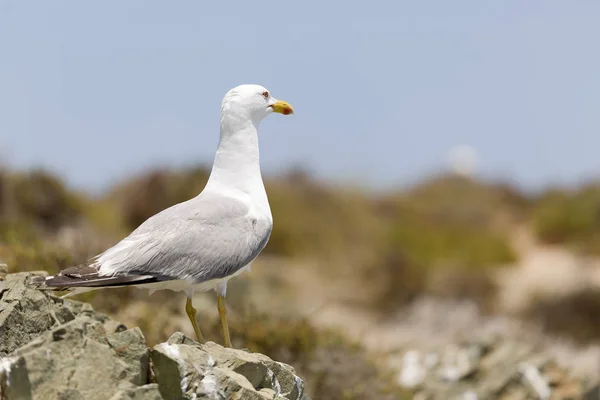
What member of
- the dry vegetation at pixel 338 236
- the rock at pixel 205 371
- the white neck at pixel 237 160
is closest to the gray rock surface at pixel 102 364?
the rock at pixel 205 371

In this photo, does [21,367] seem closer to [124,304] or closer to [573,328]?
[124,304]

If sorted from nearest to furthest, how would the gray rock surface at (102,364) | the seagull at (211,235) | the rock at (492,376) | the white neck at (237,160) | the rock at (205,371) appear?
the gray rock surface at (102,364) → the rock at (205,371) → the seagull at (211,235) → the white neck at (237,160) → the rock at (492,376)

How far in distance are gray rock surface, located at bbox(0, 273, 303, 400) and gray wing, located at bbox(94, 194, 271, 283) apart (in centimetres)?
53

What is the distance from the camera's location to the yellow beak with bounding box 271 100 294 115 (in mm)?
7175

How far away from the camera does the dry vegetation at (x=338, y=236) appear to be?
404 inches

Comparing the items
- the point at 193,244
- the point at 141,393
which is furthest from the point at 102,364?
the point at 193,244

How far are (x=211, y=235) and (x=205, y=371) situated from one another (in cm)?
130

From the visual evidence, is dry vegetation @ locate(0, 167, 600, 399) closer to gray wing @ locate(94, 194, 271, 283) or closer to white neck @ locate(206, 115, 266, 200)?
white neck @ locate(206, 115, 266, 200)

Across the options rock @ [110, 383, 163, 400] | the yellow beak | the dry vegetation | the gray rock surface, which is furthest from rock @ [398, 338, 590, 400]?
rock @ [110, 383, 163, 400]

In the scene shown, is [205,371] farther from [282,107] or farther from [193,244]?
[282,107]

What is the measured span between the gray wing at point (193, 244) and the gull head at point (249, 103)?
76 centimetres

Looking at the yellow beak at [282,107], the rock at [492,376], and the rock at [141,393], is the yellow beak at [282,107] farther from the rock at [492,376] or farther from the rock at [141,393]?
the rock at [492,376]

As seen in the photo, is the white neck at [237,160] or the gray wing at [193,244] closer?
the gray wing at [193,244]

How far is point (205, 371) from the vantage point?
201 inches
